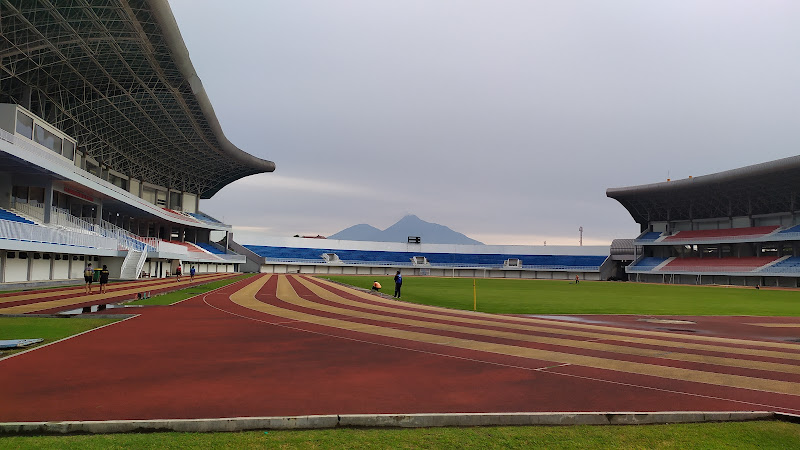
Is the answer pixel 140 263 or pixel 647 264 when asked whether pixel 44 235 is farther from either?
pixel 647 264

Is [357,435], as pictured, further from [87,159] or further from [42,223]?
[87,159]

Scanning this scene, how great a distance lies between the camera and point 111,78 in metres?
42.2

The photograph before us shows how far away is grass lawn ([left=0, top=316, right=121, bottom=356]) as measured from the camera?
40.9 ft

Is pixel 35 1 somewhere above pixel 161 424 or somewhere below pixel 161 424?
above

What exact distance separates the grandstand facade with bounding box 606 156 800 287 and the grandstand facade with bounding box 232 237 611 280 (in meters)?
13.1

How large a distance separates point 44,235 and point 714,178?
80910 mm

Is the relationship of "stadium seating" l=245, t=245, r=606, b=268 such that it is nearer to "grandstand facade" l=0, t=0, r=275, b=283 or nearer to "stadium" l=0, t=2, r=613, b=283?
"stadium" l=0, t=2, r=613, b=283

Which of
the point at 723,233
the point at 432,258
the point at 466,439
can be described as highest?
the point at 723,233

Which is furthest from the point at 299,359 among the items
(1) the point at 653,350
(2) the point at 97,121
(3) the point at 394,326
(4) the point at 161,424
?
(2) the point at 97,121

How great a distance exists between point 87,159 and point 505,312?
54.3m

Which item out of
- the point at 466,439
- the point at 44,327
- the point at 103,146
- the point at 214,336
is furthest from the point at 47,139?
the point at 466,439

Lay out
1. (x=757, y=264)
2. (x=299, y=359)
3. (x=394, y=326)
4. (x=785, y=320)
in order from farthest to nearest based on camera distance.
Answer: (x=757, y=264) < (x=785, y=320) < (x=394, y=326) < (x=299, y=359)

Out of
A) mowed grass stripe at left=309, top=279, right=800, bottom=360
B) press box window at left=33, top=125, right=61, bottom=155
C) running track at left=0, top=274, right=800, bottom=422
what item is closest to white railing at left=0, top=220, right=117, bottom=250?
press box window at left=33, top=125, right=61, bottom=155

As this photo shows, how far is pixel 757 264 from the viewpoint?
2805 inches
